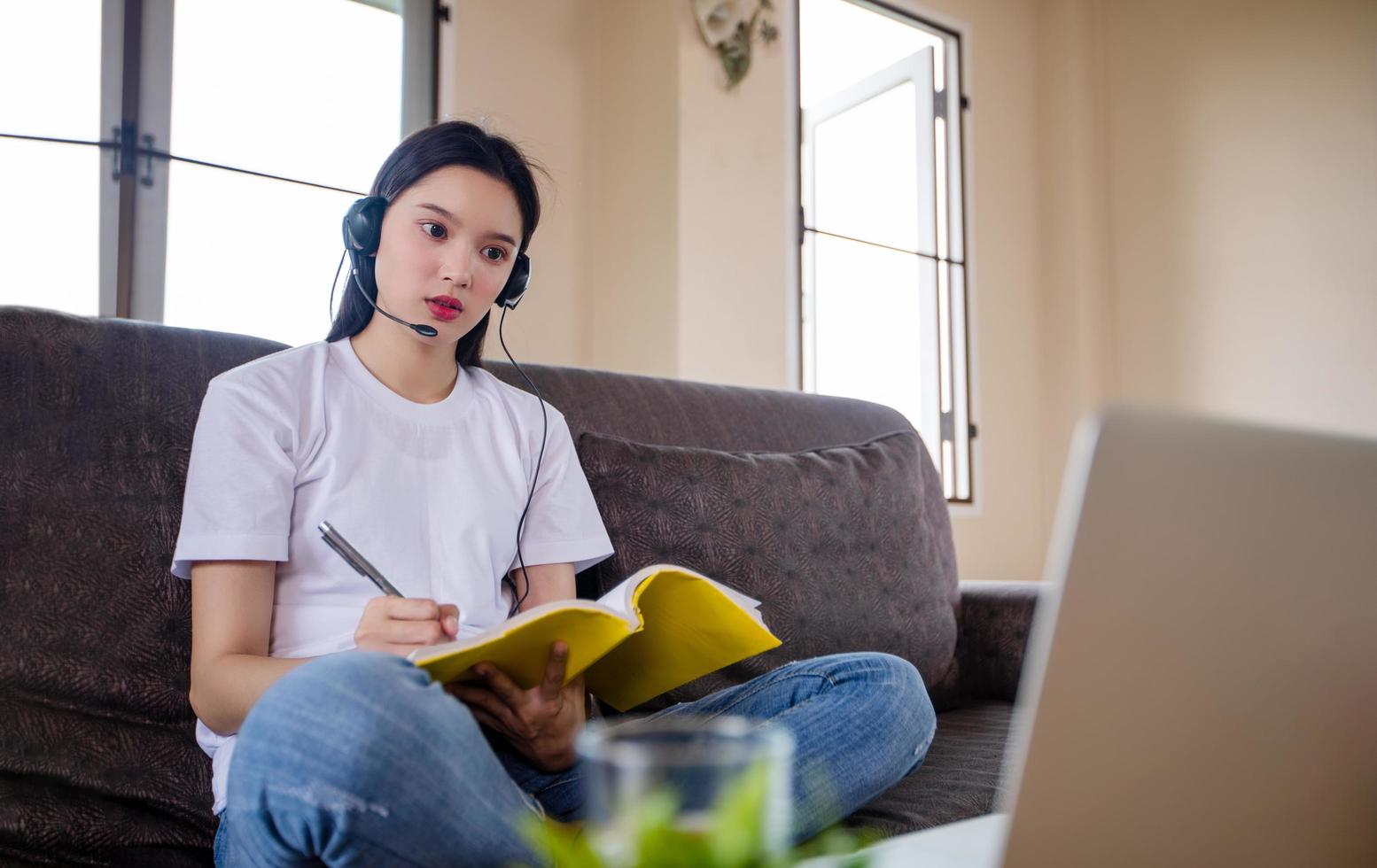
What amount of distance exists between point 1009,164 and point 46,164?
326 cm

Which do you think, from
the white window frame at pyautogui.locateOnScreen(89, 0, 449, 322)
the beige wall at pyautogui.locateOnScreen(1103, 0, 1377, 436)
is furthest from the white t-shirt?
the beige wall at pyautogui.locateOnScreen(1103, 0, 1377, 436)

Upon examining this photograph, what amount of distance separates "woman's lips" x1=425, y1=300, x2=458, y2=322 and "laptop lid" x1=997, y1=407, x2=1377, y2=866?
34.7 inches

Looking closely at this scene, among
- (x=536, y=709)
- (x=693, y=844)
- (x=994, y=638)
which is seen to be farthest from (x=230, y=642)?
(x=994, y=638)

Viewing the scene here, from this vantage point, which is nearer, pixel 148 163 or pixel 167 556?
pixel 167 556

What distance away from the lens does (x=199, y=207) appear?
252cm

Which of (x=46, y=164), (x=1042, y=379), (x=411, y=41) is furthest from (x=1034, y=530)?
(x=46, y=164)

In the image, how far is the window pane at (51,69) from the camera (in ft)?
7.61

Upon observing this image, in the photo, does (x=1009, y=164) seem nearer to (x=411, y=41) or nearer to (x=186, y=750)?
(x=411, y=41)

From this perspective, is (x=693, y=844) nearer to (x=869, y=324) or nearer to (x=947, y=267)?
(x=869, y=324)

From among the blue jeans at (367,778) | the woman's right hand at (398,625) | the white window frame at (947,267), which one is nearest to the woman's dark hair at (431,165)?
the woman's right hand at (398,625)

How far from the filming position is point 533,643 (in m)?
0.85

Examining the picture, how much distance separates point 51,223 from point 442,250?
1669mm

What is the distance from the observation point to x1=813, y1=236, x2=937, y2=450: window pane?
3.60 m

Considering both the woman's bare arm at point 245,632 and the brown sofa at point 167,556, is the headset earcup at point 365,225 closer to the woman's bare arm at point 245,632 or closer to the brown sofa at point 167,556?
the brown sofa at point 167,556
